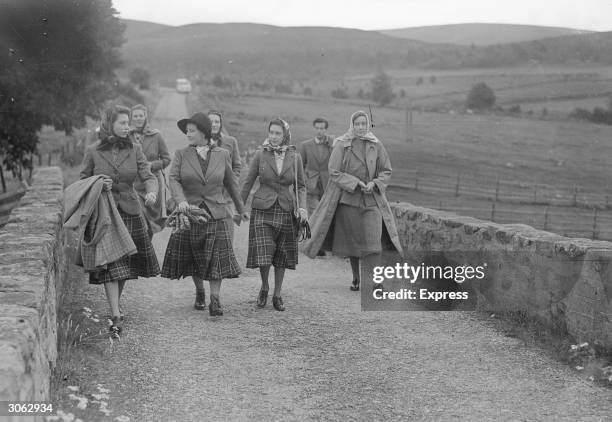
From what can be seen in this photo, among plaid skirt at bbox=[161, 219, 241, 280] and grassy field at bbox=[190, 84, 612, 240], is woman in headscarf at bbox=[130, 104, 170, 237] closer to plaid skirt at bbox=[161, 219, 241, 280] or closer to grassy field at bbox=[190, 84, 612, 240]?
plaid skirt at bbox=[161, 219, 241, 280]

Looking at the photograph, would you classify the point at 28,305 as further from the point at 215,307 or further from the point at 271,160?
the point at 271,160

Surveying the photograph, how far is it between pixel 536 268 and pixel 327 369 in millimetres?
2223

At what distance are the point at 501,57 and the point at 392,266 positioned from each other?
5028cm

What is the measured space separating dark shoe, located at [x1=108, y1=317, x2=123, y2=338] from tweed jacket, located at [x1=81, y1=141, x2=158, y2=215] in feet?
3.25

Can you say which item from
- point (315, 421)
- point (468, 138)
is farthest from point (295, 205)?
point (468, 138)

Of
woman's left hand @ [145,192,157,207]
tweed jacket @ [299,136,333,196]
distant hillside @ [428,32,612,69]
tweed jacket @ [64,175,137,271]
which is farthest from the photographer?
distant hillside @ [428,32,612,69]

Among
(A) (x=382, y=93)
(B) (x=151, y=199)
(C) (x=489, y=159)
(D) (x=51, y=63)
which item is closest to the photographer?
(B) (x=151, y=199)

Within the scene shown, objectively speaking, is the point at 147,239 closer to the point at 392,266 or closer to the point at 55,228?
the point at 55,228

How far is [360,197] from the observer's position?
8320mm

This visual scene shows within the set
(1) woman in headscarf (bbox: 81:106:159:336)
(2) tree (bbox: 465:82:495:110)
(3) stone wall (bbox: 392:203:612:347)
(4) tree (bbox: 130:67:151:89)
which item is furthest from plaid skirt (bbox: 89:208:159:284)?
(4) tree (bbox: 130:67:151:89)

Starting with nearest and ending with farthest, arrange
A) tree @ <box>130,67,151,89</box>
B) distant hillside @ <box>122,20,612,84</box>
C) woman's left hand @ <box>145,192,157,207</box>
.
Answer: woman's left hand @ <box>145,192,157,207</box> → distant hillside @ <box>122,20,612,84</box> → tree @ <box>130,67,151,89</box>

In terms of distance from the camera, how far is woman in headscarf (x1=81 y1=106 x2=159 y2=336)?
20.4 feet

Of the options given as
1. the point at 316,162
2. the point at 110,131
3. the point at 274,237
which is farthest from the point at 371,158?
the point at 110,131

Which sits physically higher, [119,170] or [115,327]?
[119,170]
